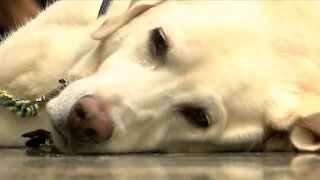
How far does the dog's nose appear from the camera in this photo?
1.47 metres

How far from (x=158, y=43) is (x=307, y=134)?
0.54m

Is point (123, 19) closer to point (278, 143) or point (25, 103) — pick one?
point (25, 103)

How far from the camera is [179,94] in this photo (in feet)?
5.53

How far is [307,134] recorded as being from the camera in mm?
1710

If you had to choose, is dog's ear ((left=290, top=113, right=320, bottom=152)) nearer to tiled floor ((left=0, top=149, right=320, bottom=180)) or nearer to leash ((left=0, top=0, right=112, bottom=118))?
tiled floor ((left=0, top=149, right=320, bottom=180))

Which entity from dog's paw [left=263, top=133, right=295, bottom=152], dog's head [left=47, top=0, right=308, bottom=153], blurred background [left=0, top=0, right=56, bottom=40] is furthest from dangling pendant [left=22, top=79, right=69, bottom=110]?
blurred background [left=0, top=0, right=56, bottom=40]

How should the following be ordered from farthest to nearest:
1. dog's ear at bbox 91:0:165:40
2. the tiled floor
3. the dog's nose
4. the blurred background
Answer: the blurred background < dog's ear at bbox 91:0:165:40 < the dog's nose < the tiled floor

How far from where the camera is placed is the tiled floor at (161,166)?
46.3 inches

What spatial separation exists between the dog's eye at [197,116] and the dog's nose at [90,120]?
0.91ft

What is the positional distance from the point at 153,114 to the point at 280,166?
0.46m

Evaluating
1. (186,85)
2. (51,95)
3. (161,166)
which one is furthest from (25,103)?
(161,166)

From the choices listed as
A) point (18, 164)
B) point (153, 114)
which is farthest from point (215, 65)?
point (18, 164)

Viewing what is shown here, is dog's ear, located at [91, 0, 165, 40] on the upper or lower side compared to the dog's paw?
upper

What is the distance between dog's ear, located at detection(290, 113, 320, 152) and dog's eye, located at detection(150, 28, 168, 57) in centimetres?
47
